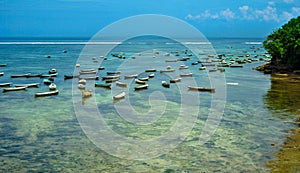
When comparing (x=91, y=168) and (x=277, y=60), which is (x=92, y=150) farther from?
(x=277, y=60)

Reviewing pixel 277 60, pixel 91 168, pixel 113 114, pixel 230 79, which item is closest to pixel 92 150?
pixel 91 168

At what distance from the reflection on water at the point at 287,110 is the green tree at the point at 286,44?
4.99 m

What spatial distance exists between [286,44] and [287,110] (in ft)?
80.8

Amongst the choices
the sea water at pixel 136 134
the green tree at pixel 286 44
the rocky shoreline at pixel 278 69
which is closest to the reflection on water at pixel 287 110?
the sea water at pixel 136 134

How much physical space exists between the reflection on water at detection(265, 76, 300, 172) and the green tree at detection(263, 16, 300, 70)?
4.99 meters

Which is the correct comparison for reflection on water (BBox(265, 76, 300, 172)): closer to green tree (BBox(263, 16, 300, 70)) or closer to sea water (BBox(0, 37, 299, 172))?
sea water (BBox(0, 37, 299, 172))

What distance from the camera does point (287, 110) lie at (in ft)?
74.1

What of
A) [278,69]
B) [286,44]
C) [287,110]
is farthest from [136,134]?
[286,44]

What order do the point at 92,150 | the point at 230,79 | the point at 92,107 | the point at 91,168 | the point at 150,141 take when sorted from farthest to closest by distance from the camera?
the point at 230,79
the point at 92,107
the point at 150,141
the point at 92,150
the point at 91,168

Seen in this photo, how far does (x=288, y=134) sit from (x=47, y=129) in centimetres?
1273

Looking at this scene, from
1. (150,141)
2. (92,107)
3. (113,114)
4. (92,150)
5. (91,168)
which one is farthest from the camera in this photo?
(92,107)

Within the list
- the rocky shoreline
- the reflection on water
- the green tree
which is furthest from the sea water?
the green tree

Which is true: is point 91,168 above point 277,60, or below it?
below

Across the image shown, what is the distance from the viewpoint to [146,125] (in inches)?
772
